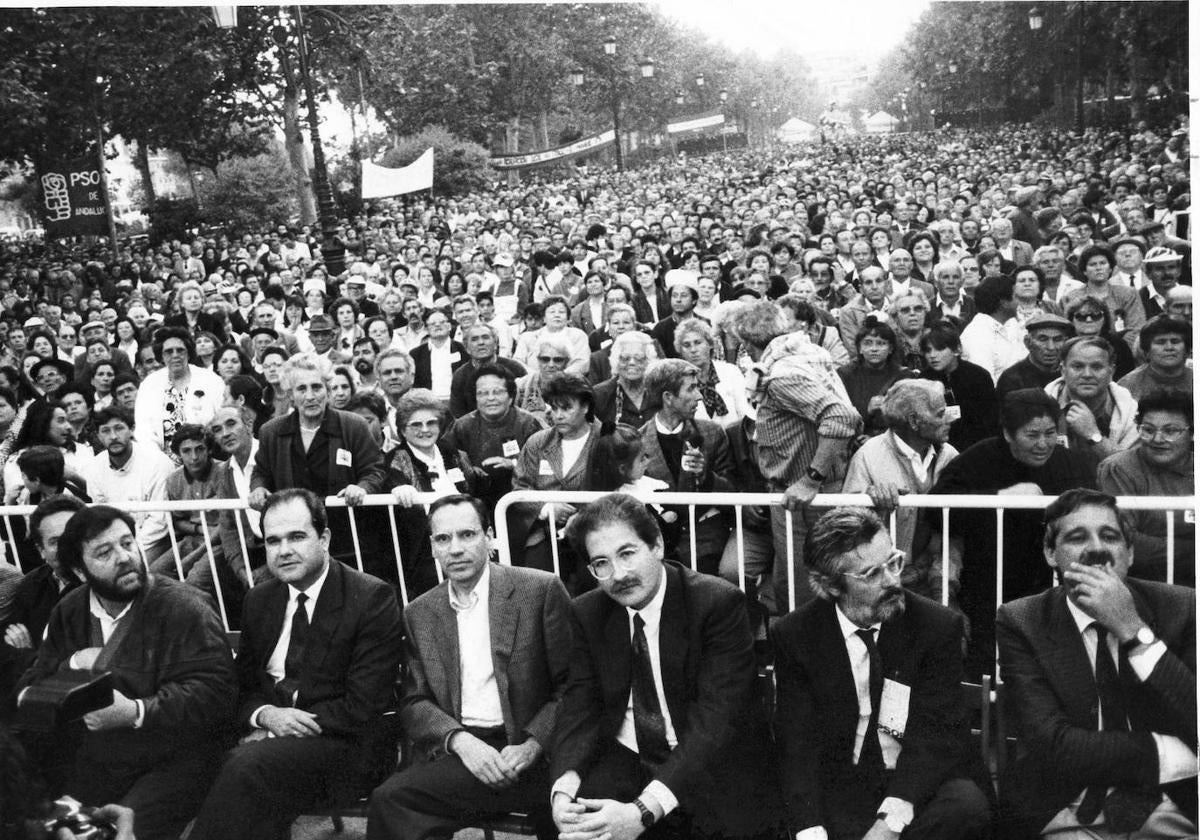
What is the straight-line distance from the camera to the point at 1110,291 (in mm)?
7789

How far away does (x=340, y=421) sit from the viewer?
5.30 metres

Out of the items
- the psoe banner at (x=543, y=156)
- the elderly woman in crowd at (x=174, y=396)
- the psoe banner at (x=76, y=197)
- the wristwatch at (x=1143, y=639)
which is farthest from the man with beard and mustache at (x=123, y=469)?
the psoe banner at (x=543, y=156)

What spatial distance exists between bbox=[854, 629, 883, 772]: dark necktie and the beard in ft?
8.24

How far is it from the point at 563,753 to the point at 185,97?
3042 centimetres

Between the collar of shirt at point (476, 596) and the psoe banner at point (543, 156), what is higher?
the psoe banner at point (543, 156)

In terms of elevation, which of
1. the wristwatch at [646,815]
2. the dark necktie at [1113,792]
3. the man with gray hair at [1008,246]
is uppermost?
the man with gray hair at [1008,246]

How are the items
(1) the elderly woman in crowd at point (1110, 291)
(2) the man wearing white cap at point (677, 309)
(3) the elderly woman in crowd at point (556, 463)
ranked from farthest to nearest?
(2) the man wearing white cap at point (677, 309) < (1) the elderly woman in crowd at point (1110, 291) < (3) the elderly woman in crowd at point (556, 463)

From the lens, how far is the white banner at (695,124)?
63819 mm

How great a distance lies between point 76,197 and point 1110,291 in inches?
829

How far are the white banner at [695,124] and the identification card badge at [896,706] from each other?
204 feet

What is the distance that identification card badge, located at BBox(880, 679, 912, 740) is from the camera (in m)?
3.33

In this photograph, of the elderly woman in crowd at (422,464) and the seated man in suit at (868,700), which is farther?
the elderly woman in crowd at (422,464)

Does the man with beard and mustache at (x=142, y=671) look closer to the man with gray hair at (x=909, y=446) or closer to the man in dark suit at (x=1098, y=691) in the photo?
the man with gray hair at (x=909, y=446)

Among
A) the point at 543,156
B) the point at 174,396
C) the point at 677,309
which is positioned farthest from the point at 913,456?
the point at 543,156
